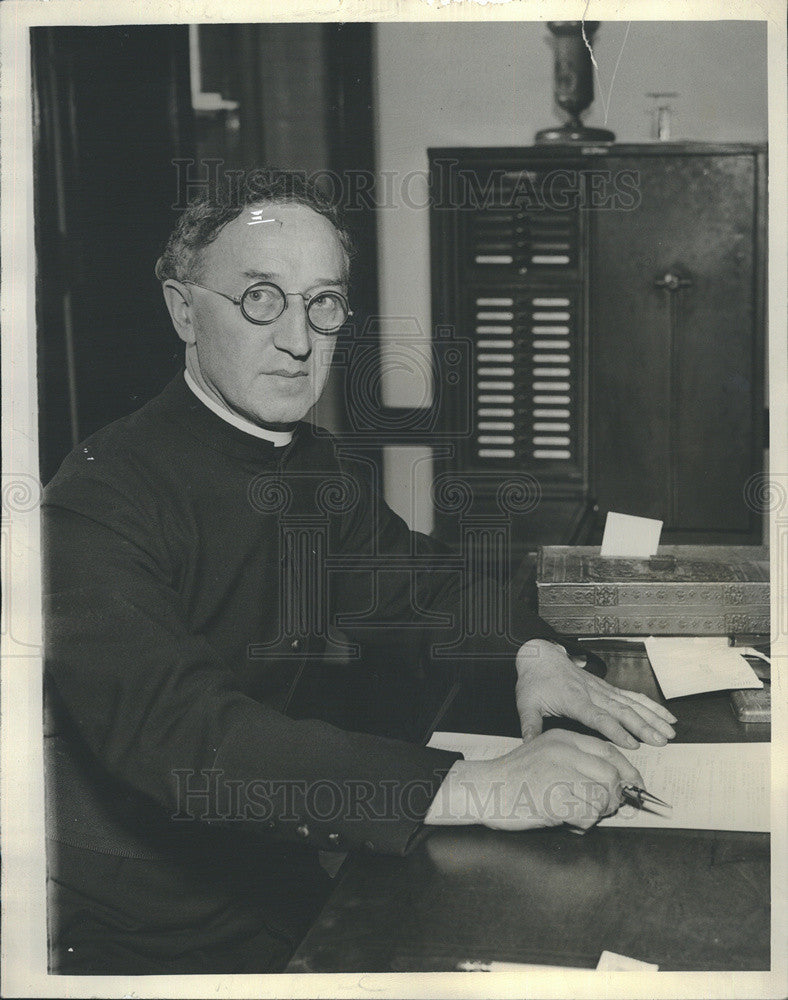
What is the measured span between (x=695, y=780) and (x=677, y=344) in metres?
Result: 1.88

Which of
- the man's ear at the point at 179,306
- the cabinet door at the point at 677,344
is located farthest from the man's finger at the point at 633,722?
the cabinet door at the point at 677,344

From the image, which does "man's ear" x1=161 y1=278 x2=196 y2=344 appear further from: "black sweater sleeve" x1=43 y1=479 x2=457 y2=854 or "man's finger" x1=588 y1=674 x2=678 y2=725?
"man's finger" x1=588 y1=674 x2=678 y2=725

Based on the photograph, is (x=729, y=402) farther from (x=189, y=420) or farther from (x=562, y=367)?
(x=189, y=420)

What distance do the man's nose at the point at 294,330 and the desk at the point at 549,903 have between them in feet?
2.68

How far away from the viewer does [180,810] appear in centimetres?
151

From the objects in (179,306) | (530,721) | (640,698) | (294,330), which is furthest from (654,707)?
(179,306)

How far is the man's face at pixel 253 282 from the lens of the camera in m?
1.66

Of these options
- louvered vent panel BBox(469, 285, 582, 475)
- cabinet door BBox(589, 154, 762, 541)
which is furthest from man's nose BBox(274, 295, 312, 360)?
cabinet door BBox(589, 154, 762, 541)

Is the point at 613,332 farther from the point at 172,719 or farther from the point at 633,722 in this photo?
the point at 172,719

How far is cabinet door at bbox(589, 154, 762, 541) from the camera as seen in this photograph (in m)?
2.94

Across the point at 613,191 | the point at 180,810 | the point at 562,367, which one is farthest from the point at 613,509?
the point at 180,810

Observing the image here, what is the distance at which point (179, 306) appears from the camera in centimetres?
170

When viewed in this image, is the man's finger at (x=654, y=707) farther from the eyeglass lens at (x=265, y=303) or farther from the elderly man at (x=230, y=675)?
the eyeglass lens at (x=265, y=303)

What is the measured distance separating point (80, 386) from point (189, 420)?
0.18 metres
